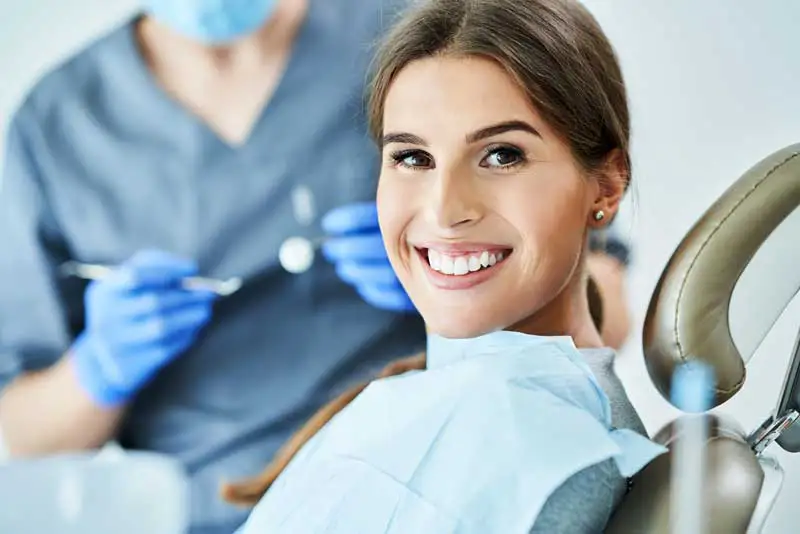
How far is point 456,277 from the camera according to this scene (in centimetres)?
110

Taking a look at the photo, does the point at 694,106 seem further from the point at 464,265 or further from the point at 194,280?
the point at 194,280

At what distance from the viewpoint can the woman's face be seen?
3.46ft

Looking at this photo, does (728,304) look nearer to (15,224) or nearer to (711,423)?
(711,423)

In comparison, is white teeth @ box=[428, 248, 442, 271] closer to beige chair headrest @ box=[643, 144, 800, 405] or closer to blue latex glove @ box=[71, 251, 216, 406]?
beige chair headrest @ box=[643, 144, 800, 405]

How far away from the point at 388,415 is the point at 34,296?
584 mm

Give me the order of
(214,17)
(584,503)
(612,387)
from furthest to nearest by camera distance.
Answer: (214,17), (612,387), (584,503)

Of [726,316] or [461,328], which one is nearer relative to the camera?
[726,316]

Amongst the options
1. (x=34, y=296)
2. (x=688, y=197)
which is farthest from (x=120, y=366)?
(x=688, y=197)

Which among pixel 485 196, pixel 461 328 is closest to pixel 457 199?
pixel 485 196

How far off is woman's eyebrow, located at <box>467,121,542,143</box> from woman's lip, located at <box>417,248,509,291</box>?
126 mm

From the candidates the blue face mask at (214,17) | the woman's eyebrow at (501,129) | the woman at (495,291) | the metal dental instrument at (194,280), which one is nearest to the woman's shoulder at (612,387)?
the woman at (495,291)

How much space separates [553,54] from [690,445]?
1.31ft

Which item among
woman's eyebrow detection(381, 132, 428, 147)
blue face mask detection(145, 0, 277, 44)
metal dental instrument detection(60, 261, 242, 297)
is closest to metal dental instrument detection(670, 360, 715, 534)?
woman's eyebrow detection(381, 132, 428, 147)

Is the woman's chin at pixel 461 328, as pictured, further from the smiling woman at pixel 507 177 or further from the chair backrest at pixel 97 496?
the chair backrest at pixel 97 496
